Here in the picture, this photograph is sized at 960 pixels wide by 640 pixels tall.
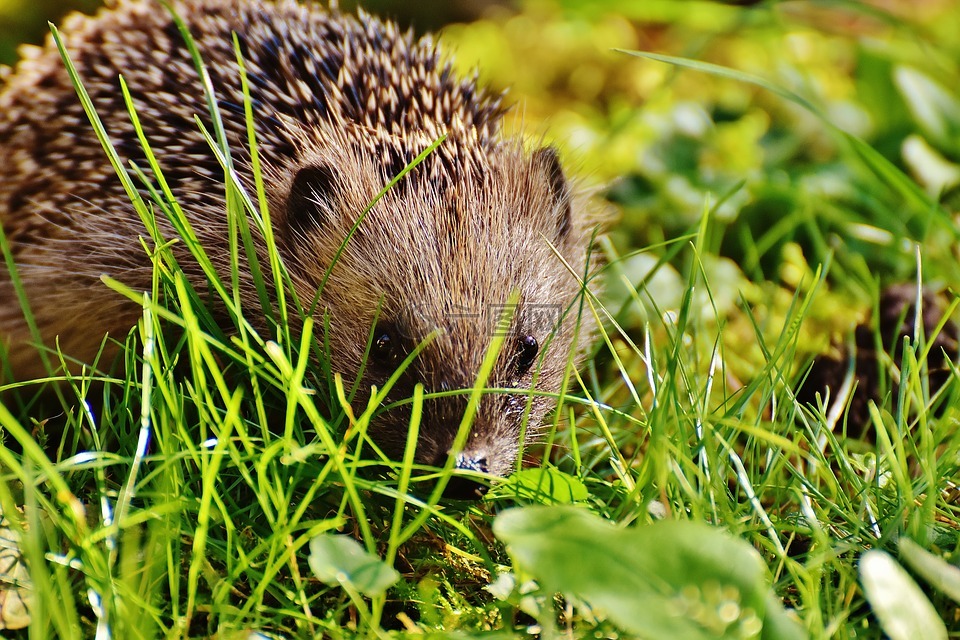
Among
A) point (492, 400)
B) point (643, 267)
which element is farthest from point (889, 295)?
point (492, 400)

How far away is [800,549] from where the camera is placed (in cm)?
239

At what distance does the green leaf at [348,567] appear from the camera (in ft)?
6.08

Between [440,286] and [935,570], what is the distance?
1490 mm

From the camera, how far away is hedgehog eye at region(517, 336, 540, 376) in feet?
9.09

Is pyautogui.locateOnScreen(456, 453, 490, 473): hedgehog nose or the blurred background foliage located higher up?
the blurred background foliage

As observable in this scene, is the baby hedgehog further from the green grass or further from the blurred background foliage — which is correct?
the blurred background foliage

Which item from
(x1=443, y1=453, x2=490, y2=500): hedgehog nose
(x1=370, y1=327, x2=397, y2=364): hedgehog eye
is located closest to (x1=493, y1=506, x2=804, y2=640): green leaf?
(x1=443, y1=453, x2=490, y2=500): hedgehog nose

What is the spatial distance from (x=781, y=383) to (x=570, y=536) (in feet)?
3.33

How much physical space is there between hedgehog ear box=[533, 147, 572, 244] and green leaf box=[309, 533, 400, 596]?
63.5 inches

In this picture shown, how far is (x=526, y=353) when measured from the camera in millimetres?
2797

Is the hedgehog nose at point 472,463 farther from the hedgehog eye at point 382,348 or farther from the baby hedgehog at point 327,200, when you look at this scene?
the hedgehog eye at point 382,348

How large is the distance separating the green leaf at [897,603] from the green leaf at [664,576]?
0.20 m

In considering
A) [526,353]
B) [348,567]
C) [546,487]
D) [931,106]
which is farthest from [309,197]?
[931,106]

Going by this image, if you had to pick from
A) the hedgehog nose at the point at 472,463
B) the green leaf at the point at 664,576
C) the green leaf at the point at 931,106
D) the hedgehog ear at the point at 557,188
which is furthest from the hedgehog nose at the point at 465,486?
the green leaf at the point at 931,106
